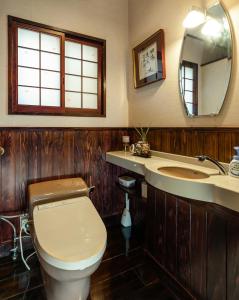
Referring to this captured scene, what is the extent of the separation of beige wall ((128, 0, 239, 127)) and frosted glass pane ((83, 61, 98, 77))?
406 millimetres

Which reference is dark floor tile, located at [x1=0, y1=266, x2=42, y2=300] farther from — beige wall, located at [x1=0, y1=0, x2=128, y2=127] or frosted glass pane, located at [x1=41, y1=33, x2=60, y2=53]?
frosted glass pane, located at [x1=41, y1=33, x2=60, y2=53]

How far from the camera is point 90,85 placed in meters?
2.09

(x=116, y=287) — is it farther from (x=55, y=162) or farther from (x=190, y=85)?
(x=190, y=85)

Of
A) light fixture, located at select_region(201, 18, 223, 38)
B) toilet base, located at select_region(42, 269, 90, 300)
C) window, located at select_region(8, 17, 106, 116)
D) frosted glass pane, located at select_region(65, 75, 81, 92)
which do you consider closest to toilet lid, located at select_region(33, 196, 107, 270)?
toilet base, located at select_region(42, 269, 90, 300)

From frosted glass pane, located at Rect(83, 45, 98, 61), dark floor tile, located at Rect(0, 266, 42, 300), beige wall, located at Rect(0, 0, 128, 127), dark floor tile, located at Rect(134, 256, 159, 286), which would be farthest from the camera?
frosted glass pane, located at Rect(83, 45, 98, 61)

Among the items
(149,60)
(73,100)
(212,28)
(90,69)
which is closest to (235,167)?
(212,28)

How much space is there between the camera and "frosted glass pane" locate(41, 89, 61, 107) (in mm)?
1828

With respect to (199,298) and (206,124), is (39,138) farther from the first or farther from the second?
(199,298)

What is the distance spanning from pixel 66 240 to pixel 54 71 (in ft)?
5.07

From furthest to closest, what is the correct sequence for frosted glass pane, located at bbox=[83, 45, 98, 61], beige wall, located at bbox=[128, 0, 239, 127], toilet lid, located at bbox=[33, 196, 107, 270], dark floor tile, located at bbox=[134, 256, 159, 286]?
frosted glass pane, located at bbox=[83, 45, 98, 61] → dark floor tile, located at bbox=[134, 256, 159, 286] → beige wall, located at bbox=[128, 0, 239, 127] → toilet lid, located at bbox=[33, 196, 107, 270]

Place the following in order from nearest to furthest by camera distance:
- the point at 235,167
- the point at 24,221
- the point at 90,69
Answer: the point at 235,167, the point at 24,221, the point at 90,69

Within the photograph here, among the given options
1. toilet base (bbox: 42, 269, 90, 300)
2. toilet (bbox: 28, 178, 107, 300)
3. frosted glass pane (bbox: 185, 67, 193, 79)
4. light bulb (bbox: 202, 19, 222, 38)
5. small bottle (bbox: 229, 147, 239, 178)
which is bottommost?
toilet base (bbox: 42, 269, 90, 300)

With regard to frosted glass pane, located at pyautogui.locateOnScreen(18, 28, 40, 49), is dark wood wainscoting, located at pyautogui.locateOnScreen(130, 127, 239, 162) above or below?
below

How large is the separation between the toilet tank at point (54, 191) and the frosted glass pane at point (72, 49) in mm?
1278
